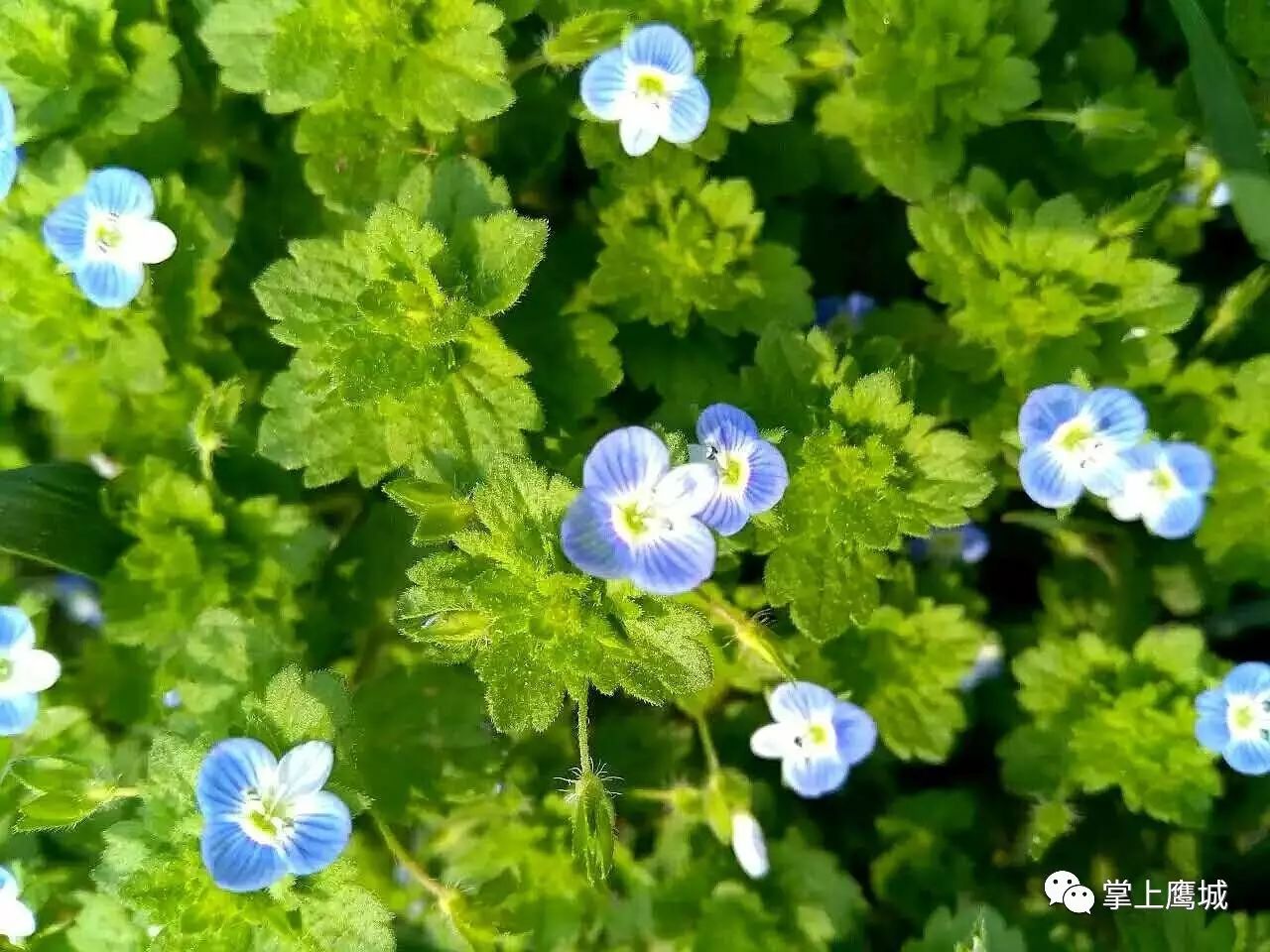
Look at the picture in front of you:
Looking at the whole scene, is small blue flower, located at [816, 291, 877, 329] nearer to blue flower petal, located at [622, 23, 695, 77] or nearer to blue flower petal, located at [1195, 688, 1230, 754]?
blue flower petal, located at [622, 23, 695, 77]

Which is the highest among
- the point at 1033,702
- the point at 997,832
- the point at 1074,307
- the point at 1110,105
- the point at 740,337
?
the point at 1110,105

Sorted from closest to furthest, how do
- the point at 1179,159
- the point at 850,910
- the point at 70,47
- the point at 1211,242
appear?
the point at 70,47, the point at 850,910, the point at 1179,159, the point at 1211,242

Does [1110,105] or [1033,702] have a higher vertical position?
[1110,105]

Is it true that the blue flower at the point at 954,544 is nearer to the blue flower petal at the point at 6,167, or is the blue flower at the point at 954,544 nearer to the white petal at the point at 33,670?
the white petal at the point at 33,670

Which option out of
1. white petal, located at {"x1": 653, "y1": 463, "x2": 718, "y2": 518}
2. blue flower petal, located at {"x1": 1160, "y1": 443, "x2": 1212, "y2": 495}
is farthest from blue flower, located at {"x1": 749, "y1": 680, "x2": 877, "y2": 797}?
blue flower petal, located at {"x1": 1160, "y1": 443, "x2": 1212, "y2": 495}

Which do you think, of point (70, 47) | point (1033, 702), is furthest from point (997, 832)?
point (70, 47)

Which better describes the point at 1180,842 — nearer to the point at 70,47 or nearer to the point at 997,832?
the point at 997,832

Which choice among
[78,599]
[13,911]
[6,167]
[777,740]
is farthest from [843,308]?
[13,911]
